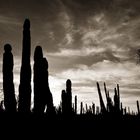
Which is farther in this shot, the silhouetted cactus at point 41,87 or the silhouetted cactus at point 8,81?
the silhouetted cactus at point 41,87

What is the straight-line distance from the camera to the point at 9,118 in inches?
425

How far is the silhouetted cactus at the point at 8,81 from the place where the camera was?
15984 mm

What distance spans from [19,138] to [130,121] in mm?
6010

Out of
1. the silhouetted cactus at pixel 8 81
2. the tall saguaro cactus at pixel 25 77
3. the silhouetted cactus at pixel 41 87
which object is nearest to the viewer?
the tall saguaro cactus at pixel 25 77

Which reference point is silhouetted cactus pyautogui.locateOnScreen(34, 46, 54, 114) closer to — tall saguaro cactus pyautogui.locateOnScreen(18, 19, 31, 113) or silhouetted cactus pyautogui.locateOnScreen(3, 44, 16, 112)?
tall saguaro cactus pyautogui.locateOnScreen(18, 19, 31, 113)

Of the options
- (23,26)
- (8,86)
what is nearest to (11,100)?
(8,86)

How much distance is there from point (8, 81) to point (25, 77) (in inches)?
40.6

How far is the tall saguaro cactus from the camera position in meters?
15.6

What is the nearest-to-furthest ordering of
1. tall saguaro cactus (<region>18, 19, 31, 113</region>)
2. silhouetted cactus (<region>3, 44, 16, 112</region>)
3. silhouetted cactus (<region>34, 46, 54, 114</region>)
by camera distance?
tall saguaro cactus (<region>18, 19, 31, 113</region>)
silhouetted cactus (<region>3, 44, 16, 112</region>)
silhouetted cactus (<region>34, 46, 54, 114</region>)

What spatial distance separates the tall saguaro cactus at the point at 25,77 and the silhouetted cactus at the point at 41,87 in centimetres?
46

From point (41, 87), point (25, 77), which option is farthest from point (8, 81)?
point (41, 87)

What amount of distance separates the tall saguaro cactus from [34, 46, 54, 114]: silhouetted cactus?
0.46m

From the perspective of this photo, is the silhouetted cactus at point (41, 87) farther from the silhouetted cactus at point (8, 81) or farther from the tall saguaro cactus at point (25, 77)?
the silhouetted cactus at point (8, 81)

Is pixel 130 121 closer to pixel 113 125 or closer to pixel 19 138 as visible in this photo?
pixel 113 125
